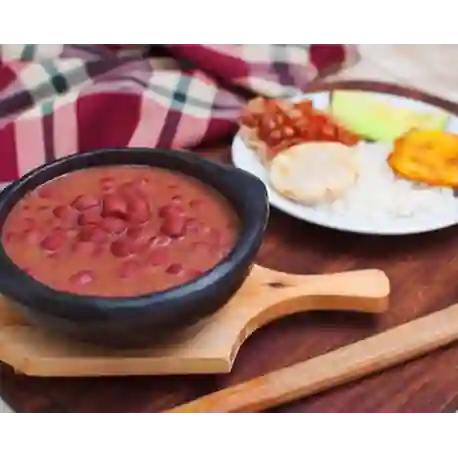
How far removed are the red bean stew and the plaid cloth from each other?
0.27 metres

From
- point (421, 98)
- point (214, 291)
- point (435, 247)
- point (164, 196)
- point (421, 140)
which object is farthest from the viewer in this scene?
point (421, 98)

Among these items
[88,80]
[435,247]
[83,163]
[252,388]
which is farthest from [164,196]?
[88,80]

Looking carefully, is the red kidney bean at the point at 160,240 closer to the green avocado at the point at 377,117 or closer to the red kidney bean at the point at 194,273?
the red kidney bean at the point at 194,273

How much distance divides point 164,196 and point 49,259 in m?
0.14

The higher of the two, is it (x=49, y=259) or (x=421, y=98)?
(x=49, y=259)

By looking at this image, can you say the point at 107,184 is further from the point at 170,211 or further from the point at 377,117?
the point at 377,117

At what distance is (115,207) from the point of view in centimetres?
89

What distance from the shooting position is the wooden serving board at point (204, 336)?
0.85 m

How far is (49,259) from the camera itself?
85 cm

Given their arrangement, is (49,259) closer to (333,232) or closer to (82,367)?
(82,367)

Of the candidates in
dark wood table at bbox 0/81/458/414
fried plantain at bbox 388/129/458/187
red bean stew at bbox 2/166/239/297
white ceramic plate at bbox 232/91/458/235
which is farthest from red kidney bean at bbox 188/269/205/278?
fried plantain at bbox 388/129/458/187

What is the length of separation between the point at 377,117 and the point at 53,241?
0.54m

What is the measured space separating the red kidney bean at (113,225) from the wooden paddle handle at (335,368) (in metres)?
0.17

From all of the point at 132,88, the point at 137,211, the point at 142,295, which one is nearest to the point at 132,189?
the point at 137,211
